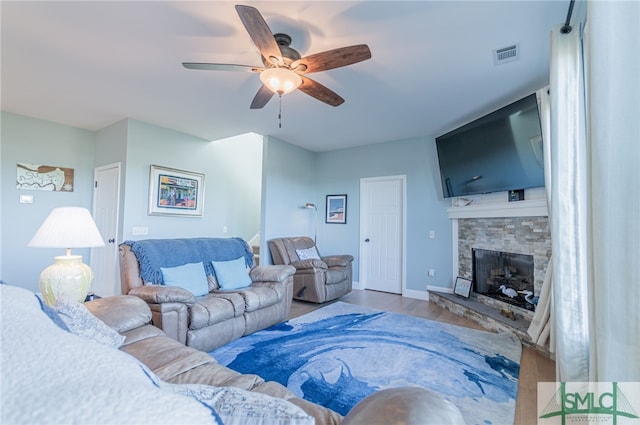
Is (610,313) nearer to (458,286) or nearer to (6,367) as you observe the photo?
(6,367)

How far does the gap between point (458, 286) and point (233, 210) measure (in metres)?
3.99

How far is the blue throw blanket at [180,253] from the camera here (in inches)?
105

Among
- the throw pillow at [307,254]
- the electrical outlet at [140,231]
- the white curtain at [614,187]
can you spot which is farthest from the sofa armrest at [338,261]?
the white curtain at [614,187]

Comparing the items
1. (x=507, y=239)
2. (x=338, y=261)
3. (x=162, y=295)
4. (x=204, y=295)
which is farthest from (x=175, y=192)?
(x=507, y=239)

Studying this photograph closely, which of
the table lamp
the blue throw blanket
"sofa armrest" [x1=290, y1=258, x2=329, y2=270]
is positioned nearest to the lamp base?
the table lamp

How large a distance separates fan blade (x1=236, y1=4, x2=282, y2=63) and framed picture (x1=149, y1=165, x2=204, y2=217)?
2.97 metres

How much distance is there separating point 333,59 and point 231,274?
2.35m

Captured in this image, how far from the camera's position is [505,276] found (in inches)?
145

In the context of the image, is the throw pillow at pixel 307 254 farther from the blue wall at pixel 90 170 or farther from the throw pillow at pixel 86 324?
the throw pillow at pixel 86 324

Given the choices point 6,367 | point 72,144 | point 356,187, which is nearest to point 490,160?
point 356,187

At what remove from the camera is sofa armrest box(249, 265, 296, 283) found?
3.25 m

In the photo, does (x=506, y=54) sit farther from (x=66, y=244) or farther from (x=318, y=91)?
(x=66, y=244)

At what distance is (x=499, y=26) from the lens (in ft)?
6.93

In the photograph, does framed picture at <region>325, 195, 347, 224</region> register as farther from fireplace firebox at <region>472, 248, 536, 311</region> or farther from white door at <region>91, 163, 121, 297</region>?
white door at <region>91, 163, 121, 297</region>
